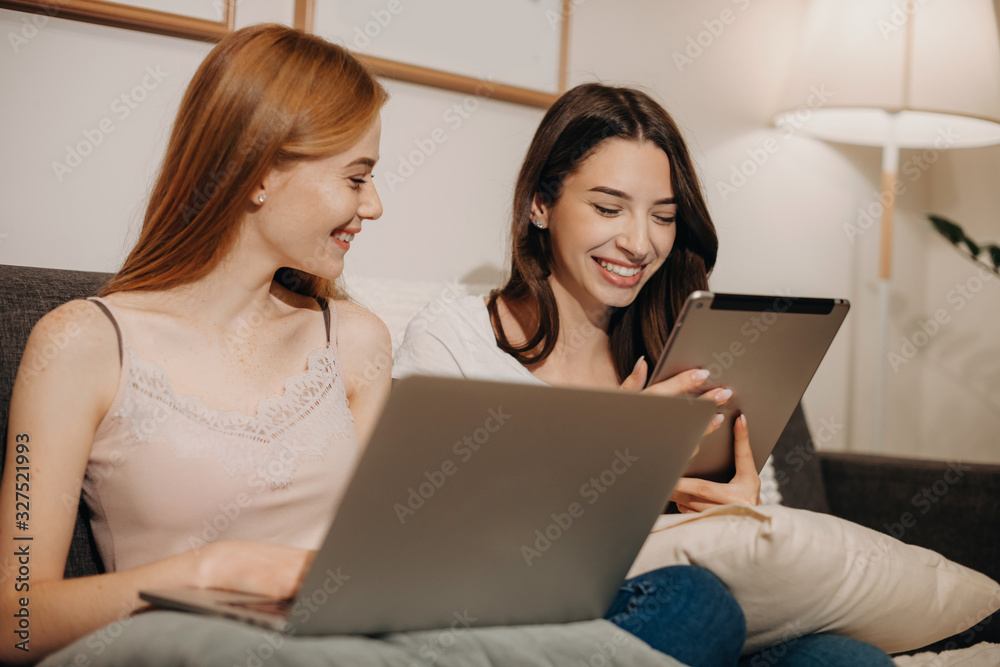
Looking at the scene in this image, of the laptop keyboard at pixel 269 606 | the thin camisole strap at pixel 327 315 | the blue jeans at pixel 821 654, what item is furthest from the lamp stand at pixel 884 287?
the laptop keyboard at pixel 269 606

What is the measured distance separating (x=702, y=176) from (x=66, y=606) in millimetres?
1734

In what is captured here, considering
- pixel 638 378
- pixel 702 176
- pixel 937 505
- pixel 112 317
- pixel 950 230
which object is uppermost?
pixel 702 176

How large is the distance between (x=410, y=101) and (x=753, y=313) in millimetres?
927

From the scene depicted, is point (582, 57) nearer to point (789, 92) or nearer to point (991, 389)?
point (789, 92)

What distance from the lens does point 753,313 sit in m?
1.09

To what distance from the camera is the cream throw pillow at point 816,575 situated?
33.6 inches

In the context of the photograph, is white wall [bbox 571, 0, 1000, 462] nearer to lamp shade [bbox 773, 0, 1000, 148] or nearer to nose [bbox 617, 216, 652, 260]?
lamp shade [bbox 773, 0, 1000, 148]

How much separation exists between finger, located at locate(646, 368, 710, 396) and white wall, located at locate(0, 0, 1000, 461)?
779 mm

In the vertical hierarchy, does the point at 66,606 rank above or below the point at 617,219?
below

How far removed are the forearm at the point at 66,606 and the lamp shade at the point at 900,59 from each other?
1.87 m

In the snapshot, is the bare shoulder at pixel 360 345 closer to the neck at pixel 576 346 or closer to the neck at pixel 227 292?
the neck at pixel 227 292

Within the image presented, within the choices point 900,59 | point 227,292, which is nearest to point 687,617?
point 227,292

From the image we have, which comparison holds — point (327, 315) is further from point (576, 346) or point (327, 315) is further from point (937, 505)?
point (937, 505)

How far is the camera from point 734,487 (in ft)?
4.04
